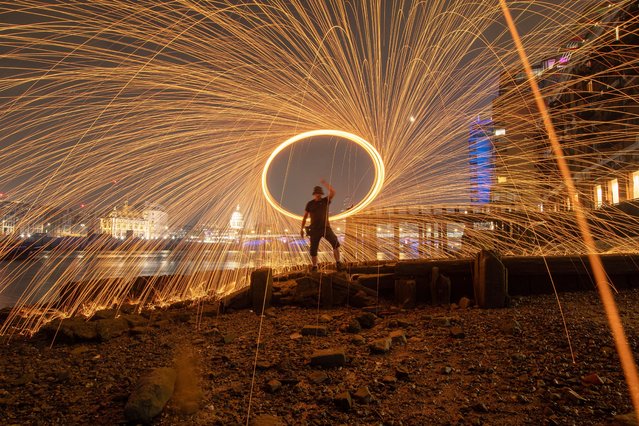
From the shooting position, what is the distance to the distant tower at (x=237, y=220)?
29.6 feet

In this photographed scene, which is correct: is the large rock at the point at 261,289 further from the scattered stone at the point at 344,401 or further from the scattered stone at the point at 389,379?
the scattered stone at the point at 344,401

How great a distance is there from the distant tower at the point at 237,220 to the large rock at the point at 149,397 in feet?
19.0

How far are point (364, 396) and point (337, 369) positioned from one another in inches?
25.6

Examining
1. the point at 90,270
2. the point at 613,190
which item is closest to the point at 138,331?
the point at 90,270

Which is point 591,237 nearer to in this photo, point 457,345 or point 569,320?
point 569,320

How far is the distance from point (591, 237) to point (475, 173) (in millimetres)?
5542

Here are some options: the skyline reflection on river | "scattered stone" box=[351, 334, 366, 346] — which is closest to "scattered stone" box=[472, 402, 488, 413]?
"scattered stone" box=[351, 334, 366, 346]

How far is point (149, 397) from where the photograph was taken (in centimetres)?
304

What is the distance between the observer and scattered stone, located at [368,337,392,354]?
412cm

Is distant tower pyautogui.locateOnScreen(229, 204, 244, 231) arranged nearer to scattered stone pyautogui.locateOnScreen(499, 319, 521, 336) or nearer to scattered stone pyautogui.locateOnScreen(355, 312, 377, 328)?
scattered stone pyautogui.locateOnScreen(355, 312, 377, 328)

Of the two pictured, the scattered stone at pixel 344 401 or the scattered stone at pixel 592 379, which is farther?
the scattered stone at pixel 592 379

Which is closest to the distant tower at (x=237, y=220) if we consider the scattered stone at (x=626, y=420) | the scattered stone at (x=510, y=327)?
the scattered stone at (x=510, y=327)

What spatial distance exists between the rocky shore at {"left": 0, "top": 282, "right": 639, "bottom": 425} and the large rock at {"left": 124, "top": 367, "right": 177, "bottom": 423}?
16 millimetres

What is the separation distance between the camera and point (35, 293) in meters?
18.5
